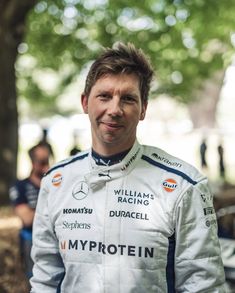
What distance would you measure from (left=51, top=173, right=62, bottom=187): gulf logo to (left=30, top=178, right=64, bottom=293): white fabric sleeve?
8 centimetres

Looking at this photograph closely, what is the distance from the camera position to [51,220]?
2.17 meters

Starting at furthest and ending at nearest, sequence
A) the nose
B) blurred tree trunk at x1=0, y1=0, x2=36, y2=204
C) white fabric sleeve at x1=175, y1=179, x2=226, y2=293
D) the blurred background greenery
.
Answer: the blurred background greenery
blurred tree trunk at x1=0, y1=0, x2=36, y2=204
the nose
white fabric sleeve at x1=175, y1=179, x2=226, y2=293

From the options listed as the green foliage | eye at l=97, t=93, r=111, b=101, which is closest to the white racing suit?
eye at l=97, t=93, r=111, b=101

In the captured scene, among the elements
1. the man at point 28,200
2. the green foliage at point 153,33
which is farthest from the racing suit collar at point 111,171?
the green foliage at point 153,33

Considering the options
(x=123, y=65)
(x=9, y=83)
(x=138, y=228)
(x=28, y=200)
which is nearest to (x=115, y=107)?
(x=123, y=65)

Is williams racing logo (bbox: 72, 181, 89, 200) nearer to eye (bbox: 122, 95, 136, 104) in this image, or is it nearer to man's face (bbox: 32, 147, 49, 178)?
eye (bbox: 122, 95, 136, 104)

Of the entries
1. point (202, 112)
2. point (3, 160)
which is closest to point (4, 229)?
point (3, 160)

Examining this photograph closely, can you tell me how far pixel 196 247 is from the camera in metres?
1.94

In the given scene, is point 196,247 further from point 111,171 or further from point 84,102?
point 84,102

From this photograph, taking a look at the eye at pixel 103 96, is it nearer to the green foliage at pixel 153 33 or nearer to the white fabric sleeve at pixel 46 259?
the white fabric sleeve at pixel 46 259

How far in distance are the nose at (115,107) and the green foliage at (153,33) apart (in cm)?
1254

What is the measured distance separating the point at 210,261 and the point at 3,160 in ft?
38.6

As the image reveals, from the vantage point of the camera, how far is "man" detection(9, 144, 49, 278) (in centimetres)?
526

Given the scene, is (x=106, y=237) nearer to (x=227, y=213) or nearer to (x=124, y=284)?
(x=124, y=284)
